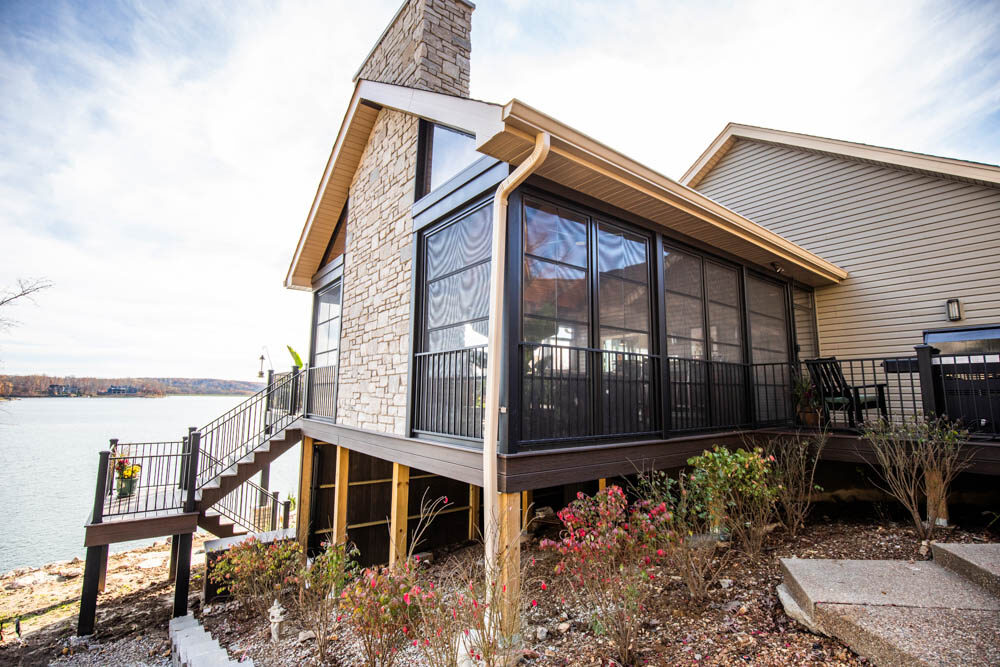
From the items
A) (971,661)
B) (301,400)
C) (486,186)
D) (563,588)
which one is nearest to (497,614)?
(563,588)

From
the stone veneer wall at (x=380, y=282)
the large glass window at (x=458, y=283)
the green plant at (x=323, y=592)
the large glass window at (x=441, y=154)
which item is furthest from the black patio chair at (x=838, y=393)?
the green plant at (x=323, y=592)

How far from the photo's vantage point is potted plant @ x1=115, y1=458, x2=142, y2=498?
770 centimetres

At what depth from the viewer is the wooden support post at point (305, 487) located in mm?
7656

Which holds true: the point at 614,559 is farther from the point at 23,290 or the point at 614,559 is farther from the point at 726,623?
the point at 23,290

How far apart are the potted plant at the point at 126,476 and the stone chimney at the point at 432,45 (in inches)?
297

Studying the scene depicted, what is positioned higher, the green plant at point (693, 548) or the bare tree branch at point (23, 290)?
the bare tree branch at point (23, 290)

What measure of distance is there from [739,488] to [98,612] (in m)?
9.81

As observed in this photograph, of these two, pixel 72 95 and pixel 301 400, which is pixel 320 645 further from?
pixel 72 95

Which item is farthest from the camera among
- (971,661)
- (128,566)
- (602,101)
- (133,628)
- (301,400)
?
(602,101)

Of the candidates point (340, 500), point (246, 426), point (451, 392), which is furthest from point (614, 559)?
point (246, 426)

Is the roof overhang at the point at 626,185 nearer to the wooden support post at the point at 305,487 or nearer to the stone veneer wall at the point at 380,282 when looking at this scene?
the stone veneer wall at the point at 380,282

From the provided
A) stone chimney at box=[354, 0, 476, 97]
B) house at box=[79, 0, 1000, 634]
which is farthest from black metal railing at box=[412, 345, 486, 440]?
stone chimney at box=[354, 0, 476, 97]

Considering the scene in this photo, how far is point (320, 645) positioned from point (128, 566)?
9.86m

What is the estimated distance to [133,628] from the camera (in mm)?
6641
